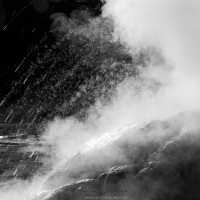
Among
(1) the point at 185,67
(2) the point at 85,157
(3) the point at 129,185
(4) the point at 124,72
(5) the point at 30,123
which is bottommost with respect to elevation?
(3) the point at 129,185

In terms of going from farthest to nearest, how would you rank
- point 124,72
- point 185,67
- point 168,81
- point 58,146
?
point 124,72
point 58,146
point 168,81
point 185,67

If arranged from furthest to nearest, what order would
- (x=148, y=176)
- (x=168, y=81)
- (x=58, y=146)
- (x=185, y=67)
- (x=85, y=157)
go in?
(x=58, y=146) < (x=168, y=81) < (x=185, y=67) < (x=85, y=157) < (x=148, y=176)

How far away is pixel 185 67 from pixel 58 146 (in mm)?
6146

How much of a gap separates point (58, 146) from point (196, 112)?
6.76 metres

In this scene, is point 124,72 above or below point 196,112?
above

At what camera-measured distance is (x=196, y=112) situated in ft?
13.0

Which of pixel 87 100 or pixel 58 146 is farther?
pixel 87 100

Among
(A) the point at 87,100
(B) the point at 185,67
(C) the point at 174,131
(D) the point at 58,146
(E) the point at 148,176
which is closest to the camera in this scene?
(E) the point at 148,176

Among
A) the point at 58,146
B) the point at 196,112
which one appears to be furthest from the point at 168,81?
the point at 58,146

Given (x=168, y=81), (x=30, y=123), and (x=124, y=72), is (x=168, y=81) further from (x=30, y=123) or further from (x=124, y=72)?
(x=30, y=123)

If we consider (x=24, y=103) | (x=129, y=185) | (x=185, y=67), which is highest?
(x=24, y=103)

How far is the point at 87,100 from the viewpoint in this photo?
23.0 metres

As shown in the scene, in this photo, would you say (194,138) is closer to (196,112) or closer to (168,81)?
(196,112)

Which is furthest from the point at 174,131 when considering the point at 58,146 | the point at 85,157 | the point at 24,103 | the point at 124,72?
the point at 24,103
